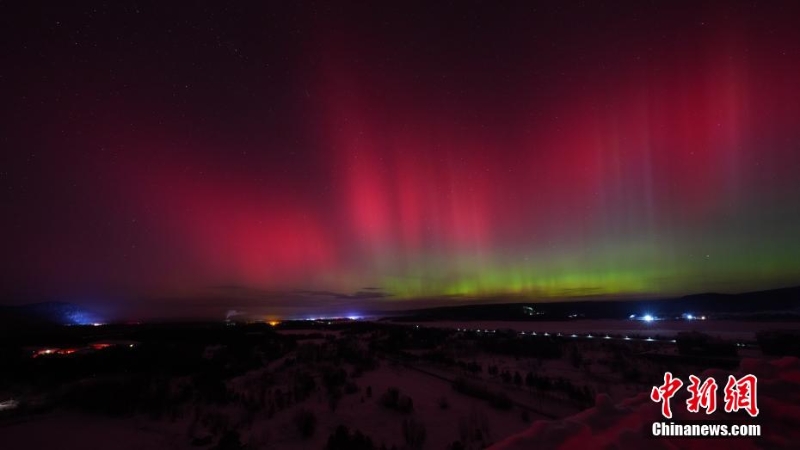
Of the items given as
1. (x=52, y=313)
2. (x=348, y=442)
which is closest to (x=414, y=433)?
(x=348, y=442)

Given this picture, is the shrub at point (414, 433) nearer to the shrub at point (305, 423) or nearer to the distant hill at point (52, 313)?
the shrub at point (305, 423)

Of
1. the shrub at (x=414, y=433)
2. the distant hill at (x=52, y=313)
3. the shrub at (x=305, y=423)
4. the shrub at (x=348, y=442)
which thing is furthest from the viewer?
the distant hill at (x=52, y=313)

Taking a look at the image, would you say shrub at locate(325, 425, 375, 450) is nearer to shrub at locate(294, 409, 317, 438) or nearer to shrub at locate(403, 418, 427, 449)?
shrub at locate(403, 418, 427, 449)

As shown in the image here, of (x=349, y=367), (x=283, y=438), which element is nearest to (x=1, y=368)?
(x=349, y=367)

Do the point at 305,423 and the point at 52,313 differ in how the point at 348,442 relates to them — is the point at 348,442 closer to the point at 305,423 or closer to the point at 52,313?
the point at 305,423

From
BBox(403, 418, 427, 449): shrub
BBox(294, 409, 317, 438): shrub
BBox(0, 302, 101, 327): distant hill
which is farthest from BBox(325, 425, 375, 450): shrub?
BBox(0, 302, 101, 327): distant hill

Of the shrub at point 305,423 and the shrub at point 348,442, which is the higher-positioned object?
the shrub at point 348,442

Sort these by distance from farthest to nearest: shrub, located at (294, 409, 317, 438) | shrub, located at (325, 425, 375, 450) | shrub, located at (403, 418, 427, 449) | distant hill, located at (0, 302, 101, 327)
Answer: distant hill, located at (0, 302, 101, 327)
shrub, located at (294, 409, 317, 438)
shrub, located at (403, 418, 427, 449)
shrub, located at (325, 425, 375, 450)

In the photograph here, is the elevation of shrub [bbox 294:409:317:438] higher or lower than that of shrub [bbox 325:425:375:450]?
lower

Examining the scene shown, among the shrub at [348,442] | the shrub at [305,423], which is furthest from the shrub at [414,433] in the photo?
the shrub at [305,423]

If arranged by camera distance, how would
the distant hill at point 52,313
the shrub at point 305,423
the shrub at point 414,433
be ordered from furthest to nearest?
1. the distant hill at point 52,313
2. the shrub at point 305,423
3. the shrub at point 414,433

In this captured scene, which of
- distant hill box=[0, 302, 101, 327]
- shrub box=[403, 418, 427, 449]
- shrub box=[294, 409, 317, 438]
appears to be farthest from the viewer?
distant hill box=[0, 302, 101, 327]
